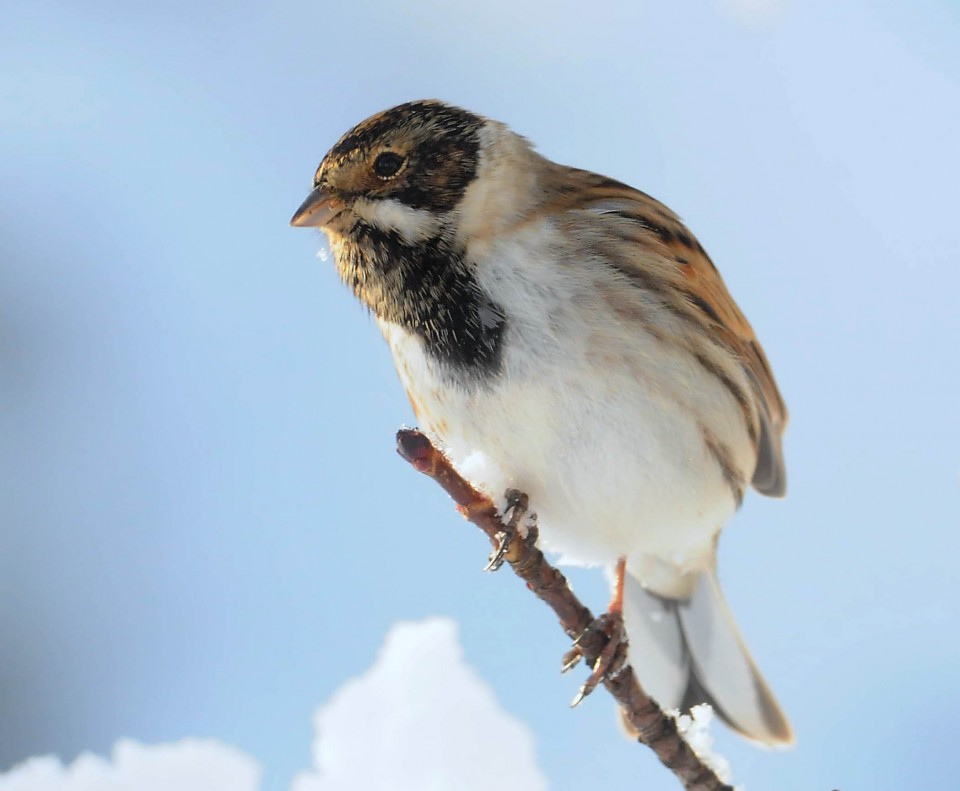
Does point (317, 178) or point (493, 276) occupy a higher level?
point (317, 178)

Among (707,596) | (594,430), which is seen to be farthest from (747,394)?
(707,596)

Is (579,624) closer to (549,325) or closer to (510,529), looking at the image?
(510,529)

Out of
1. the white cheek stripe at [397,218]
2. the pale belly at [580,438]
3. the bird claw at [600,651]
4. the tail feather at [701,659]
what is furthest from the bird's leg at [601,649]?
the white cheek stripe at [397,218]

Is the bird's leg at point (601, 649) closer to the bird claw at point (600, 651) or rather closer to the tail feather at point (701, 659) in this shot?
the bird claw at point (600, 651)

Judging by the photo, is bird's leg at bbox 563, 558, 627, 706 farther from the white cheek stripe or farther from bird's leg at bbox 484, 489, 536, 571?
the white cheek stripe

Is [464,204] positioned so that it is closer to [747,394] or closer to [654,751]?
[747,394]

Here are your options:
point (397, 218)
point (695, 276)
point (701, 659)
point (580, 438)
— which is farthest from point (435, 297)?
point (701, 659)
